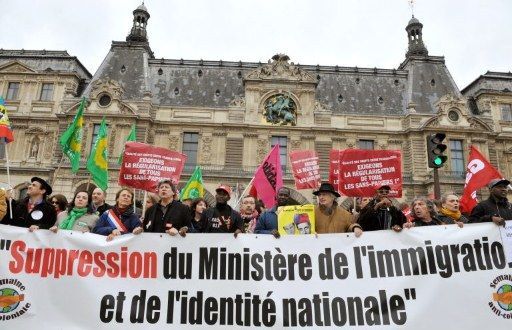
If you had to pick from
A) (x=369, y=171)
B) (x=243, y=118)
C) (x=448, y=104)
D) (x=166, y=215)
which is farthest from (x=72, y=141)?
(x=448, y=104)

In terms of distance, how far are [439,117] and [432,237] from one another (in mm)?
30425

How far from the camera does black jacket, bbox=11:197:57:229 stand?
6145 millimetres

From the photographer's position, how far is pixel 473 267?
17.9 ft

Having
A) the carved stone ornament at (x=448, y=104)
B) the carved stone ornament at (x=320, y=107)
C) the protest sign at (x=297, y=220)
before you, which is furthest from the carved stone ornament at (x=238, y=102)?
the protest sign at (x=297, y=220)

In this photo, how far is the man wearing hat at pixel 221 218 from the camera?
706 centimetres

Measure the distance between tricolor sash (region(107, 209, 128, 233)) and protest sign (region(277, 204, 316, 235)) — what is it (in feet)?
7.84

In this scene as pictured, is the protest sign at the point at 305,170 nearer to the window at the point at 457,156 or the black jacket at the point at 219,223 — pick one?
the black jacket at the point at 219,223

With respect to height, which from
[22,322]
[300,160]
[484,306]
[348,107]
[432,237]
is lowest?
[22,322]

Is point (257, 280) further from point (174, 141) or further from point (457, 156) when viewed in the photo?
point (457, 156)

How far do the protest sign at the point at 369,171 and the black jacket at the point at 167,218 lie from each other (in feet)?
15.5

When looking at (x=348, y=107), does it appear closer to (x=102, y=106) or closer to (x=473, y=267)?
(x=102, y=106)

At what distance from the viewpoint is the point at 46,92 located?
35406 millimetres

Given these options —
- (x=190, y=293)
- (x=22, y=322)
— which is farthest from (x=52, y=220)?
(x=190, y=293)

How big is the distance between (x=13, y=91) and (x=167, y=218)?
35.4 m
